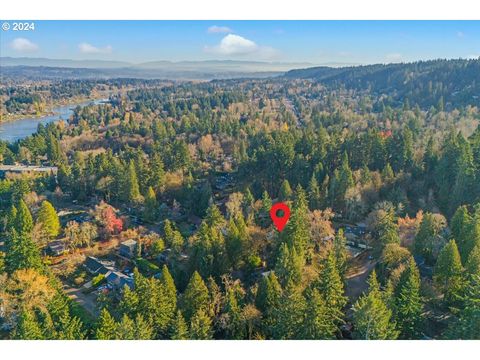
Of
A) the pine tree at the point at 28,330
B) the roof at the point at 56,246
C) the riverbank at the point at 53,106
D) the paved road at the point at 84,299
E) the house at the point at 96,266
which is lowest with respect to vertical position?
the paved road at the point at 84,299

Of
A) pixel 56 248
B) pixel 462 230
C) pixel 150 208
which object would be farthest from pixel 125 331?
pixel 150 208

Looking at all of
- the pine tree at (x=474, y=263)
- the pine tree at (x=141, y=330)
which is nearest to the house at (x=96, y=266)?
the pine tree at (x=141, y=330)

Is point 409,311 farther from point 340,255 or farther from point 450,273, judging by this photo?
point 340,255

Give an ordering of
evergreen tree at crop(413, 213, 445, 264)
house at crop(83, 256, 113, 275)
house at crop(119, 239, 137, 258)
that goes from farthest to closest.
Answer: house at crop(119, 239, 137, 258), house at crop(83, 256, 113, 275), evergreen tree at crop(413, 213, 445, 264)

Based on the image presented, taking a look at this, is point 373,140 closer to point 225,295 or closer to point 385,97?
point 225,295

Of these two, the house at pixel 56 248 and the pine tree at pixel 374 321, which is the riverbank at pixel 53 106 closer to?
the house at pixel 56 248

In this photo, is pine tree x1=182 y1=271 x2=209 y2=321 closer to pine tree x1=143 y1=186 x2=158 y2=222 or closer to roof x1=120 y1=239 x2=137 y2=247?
roof x1=120 y1=239 x2=137 y2=247

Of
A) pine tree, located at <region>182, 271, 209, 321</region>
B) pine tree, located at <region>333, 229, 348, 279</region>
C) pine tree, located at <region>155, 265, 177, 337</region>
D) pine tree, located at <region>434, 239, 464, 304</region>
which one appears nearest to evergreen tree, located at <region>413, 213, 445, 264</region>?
pine tree, located at <region>434, 239, 464, 304</region>
